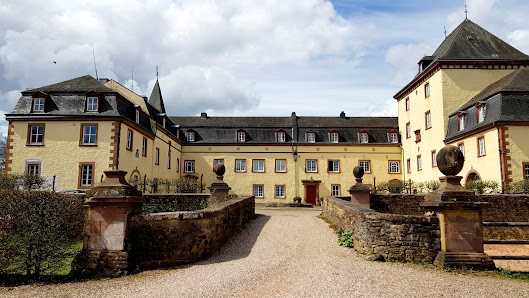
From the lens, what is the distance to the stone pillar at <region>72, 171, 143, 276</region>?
7293 millimetres

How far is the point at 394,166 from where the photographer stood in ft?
113

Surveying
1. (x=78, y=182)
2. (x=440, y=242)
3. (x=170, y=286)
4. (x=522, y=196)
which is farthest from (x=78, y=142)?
(x=522, y=196)

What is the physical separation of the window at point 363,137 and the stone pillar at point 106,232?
97.7 ft

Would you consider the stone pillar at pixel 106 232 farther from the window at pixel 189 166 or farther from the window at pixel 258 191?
the window at pixel 189 166

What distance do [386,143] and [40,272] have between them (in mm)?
31657

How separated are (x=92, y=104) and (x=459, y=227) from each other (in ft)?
70.0

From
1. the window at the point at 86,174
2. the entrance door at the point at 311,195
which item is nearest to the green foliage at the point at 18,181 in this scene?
the window at the point at 86,174

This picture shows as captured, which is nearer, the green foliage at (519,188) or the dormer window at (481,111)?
the green foliage at (519,188)

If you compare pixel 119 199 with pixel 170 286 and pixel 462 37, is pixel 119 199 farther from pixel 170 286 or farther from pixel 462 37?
pixel 462 37

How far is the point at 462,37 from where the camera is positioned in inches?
1083

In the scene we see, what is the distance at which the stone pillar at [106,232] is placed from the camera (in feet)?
23.9

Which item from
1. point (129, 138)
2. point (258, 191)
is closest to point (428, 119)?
point (258, 191)

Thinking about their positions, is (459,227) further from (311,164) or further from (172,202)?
(311,164)

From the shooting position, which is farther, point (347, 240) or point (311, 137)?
point (311, 137)
